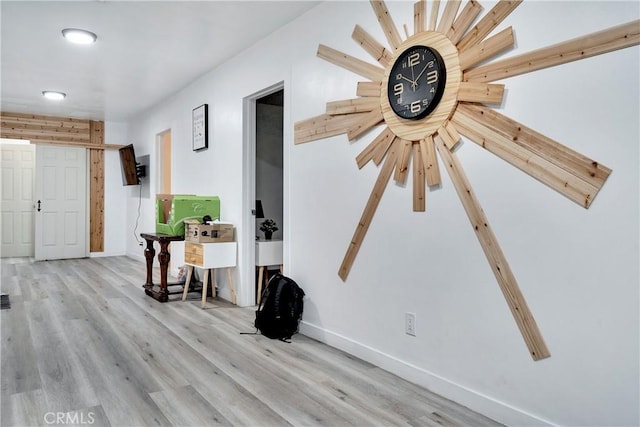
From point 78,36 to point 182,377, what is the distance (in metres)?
3.02

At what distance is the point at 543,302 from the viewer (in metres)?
1.84

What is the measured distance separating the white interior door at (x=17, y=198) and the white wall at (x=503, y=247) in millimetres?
6691

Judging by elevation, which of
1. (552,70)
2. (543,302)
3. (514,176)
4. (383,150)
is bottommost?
(543,302)

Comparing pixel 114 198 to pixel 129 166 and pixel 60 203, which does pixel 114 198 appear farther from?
pixel 129 166

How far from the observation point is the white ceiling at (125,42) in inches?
126

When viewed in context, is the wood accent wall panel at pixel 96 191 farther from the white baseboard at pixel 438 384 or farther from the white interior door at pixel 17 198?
the white baseboard at pixel 438 384

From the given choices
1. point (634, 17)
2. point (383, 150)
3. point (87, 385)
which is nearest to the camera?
point (634, 17)

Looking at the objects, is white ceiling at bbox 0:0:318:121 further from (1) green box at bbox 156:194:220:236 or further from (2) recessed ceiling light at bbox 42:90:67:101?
(1) green box at bbox 156:194:220:236

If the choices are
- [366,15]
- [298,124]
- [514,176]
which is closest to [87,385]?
[298,124]

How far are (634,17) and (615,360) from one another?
1.29 meters

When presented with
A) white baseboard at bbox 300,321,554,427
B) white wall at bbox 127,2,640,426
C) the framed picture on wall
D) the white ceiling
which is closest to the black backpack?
white wall at bbox 127,2,640,426

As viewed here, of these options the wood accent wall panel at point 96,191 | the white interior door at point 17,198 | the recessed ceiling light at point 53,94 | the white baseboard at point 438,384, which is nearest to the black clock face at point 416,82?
the white baseboard at point 438,384

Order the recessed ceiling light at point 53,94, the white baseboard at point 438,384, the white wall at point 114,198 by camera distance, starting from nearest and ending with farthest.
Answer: the white baseboard at point 438,384 → the recessed ceiling light at point 53,94 → the white wall at point 114,198

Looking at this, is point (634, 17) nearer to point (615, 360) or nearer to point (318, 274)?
point (615, 360)
